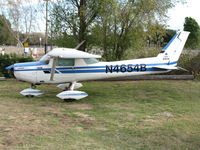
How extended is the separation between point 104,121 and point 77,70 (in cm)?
371

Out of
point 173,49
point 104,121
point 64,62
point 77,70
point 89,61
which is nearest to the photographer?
point 104,121

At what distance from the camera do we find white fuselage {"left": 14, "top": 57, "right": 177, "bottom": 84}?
9883 mm

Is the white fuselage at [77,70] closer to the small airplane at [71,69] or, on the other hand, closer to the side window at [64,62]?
the small airplane at [71,69]

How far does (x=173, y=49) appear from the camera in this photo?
10828 millimetres

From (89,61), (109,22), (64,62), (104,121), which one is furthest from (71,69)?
(109,22)

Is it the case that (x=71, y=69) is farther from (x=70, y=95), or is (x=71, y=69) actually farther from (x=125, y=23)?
(x=125, y=23)

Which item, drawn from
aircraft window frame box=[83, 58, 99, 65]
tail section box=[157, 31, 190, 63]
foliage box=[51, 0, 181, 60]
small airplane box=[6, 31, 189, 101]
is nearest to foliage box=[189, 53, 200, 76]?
foliage box=[51, 0, 181, 60]

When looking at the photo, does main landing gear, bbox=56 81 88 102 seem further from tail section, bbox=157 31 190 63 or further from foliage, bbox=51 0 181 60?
foliage, bbox=51 0 181 60

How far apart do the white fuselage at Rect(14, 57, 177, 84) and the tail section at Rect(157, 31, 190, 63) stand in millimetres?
660

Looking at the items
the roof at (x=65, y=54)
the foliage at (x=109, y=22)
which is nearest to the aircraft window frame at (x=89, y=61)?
the roof at (x=65, y=54)

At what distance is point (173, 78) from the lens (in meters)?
14.4

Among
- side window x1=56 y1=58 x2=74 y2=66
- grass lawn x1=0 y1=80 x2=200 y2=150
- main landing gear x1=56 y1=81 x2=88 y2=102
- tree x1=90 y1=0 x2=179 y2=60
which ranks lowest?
grass lawn x1=0 y1=80 x2=200 y2=150

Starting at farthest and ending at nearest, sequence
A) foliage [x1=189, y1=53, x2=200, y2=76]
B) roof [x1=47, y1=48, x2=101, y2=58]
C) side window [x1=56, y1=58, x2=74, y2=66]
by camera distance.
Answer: foliage [x1=189, y1=53, x2=200, y2=76], side window [x1=56, y1=58, x2=74, y2=66], roof [x1=47, y1=48, x2=101, y2=58]

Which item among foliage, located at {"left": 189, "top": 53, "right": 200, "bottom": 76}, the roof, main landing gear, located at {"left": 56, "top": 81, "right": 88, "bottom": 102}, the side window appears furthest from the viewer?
foliage, located at {"left": 189, "top": 53, "right": 200, "bottom": 76}
